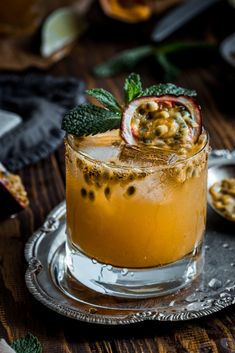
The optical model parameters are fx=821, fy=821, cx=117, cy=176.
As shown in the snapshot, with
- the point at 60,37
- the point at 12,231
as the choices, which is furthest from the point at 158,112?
the point at 60,37

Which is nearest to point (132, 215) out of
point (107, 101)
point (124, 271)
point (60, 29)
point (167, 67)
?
point (124, 271)

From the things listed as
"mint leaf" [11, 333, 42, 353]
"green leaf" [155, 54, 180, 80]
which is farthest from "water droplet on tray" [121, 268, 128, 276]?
"green leaf" [155, 54, 180, 80]

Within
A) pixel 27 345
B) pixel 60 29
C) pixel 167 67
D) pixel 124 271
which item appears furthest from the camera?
pixel 60 29

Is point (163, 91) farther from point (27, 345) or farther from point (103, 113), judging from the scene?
point (27, 345)

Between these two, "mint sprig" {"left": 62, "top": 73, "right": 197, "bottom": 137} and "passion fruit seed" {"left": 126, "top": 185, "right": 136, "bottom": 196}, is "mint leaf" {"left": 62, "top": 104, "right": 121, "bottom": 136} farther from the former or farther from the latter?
"passion fruit seed" {"left": 126, "top": 185, "right": 136, "bottom": 196}

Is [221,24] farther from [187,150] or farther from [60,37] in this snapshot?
[187,150]

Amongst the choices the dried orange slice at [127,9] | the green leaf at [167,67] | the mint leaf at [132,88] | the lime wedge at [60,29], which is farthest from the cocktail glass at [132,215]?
the dried orange slice at [127,9]
